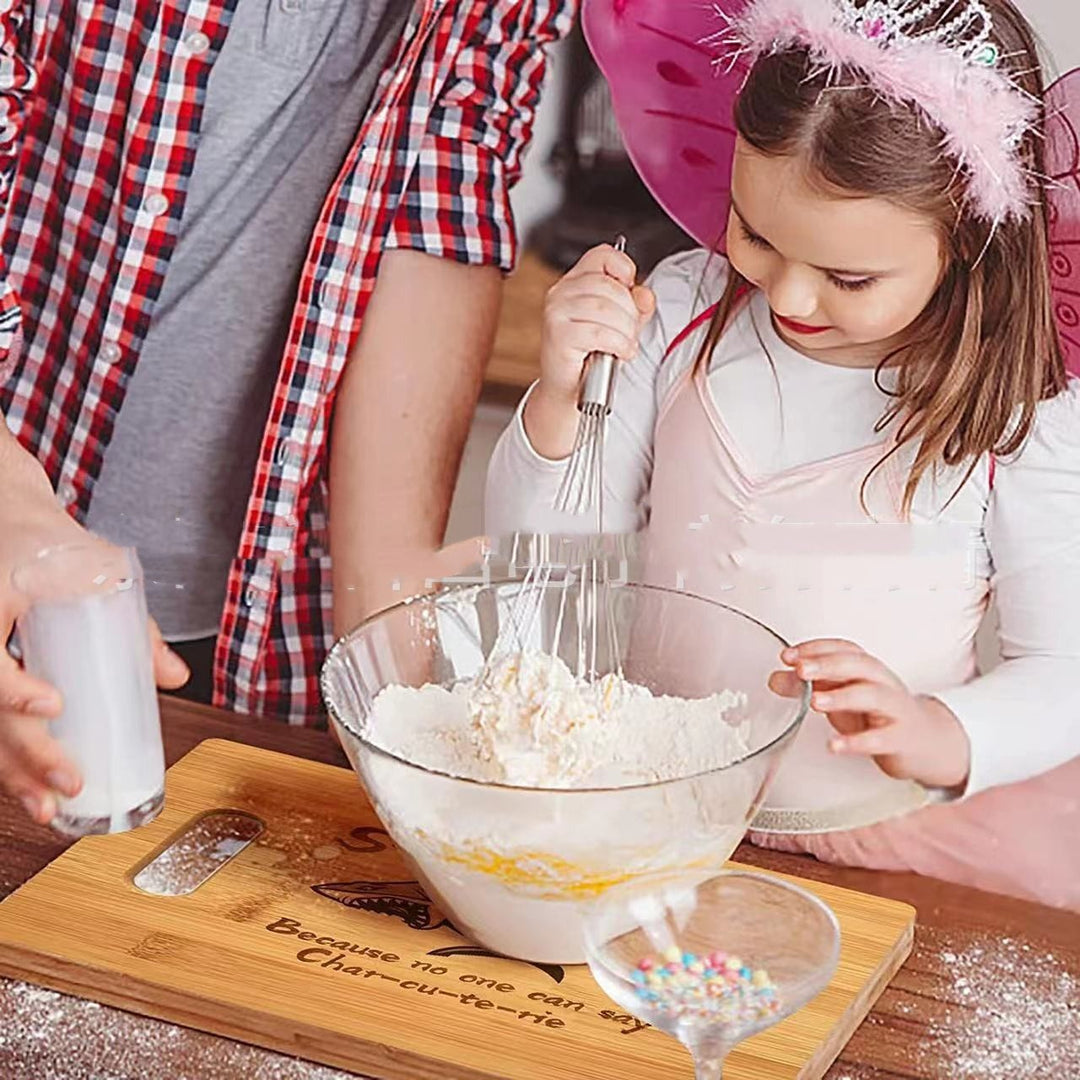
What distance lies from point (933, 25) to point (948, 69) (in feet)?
0.11

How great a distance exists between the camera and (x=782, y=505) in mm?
1320

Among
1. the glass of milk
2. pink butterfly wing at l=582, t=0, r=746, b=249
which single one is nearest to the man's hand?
the glass of milk

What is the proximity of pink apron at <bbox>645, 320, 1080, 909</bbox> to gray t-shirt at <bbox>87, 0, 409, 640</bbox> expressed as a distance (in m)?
0.35

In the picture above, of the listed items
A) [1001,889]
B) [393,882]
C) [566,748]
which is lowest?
[1001,889]

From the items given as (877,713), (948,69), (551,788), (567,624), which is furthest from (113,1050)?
(948,69)

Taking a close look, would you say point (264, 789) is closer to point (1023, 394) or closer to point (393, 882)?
point (393, 882)

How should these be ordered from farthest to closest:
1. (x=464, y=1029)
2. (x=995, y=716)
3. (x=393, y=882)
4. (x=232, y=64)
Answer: (x=232, y=64) < (x=995, y=716) < (x=393, y=882) < (x=464, y=1029)

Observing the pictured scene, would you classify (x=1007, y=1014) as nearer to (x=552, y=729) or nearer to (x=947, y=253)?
(x=552, y=729)

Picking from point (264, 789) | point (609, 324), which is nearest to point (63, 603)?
point (264, 789)

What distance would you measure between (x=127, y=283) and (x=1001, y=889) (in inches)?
32.1

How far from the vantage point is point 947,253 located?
3.88 ft

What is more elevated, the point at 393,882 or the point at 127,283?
the point at 127,283

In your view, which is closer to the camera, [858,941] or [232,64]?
[858,941]

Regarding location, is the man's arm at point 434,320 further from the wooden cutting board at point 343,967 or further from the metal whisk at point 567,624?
the wooden cutting board at point 343,967
